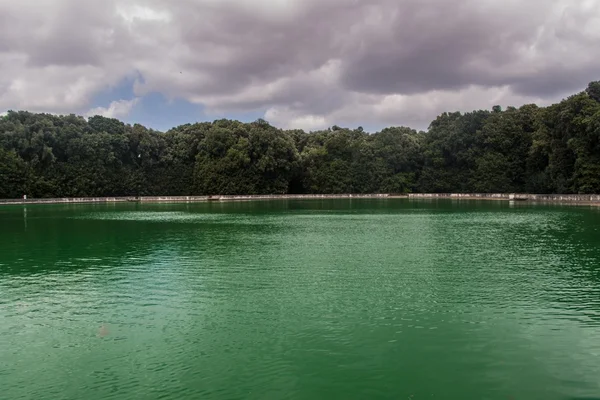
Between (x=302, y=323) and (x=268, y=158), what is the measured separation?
8297 cm

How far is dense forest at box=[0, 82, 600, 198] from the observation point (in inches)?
3310

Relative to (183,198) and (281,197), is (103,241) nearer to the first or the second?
(183,198)

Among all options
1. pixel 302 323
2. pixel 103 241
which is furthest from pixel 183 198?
pixel 302 323

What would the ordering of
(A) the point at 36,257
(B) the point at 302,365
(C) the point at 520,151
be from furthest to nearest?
(C) the point at 520,151 < (A) the point at 36,257 < (B) the point at 302,365

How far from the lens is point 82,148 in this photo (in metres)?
89.2

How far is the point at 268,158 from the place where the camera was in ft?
310

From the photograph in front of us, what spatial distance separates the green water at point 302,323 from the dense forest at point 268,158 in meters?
61.2

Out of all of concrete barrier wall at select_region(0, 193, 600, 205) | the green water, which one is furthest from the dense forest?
the green water

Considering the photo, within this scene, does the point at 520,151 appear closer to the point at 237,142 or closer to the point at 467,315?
the point at 237,142

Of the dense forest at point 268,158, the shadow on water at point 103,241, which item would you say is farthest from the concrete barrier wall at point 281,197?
the shadow on water at point 103,241

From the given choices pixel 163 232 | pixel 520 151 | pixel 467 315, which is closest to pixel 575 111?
pixel 520 151

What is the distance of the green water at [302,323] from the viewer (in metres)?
9.02

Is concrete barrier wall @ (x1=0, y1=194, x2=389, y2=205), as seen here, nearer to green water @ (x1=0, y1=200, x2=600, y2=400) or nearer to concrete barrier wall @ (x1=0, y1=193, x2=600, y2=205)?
concrete barrier wall @ (x1=0, y1=193, x2=600, y2=205)

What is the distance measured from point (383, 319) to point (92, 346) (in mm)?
6728
